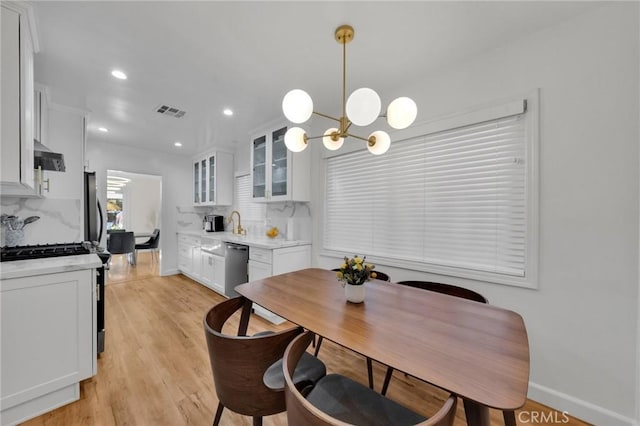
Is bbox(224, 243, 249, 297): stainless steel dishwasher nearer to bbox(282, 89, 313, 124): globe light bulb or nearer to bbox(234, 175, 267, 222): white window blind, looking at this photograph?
bbox(234, 175, 267, 222): white window blind

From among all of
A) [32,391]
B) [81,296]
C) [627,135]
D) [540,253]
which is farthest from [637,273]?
[32,391]

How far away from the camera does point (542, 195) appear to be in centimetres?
168

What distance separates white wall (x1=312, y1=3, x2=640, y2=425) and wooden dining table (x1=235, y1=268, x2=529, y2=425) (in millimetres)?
728

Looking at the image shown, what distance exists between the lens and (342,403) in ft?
3.45

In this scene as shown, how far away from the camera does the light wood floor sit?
157 cm

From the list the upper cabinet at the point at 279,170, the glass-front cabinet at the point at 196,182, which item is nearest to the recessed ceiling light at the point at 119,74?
the upper cabinet at the point at 279,170

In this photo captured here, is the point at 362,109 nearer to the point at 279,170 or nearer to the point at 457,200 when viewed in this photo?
the point at 457,200

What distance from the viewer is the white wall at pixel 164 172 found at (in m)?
4.22

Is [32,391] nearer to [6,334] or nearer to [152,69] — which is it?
[6,334]

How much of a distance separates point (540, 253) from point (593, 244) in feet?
0.85

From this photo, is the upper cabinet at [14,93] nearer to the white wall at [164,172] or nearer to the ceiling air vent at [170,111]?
the ceiling air vent at [170,111]

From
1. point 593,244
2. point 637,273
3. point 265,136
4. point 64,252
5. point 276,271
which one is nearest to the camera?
point 637,273

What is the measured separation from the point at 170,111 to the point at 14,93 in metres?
1.69

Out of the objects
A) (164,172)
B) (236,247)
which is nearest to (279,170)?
(236,247)
